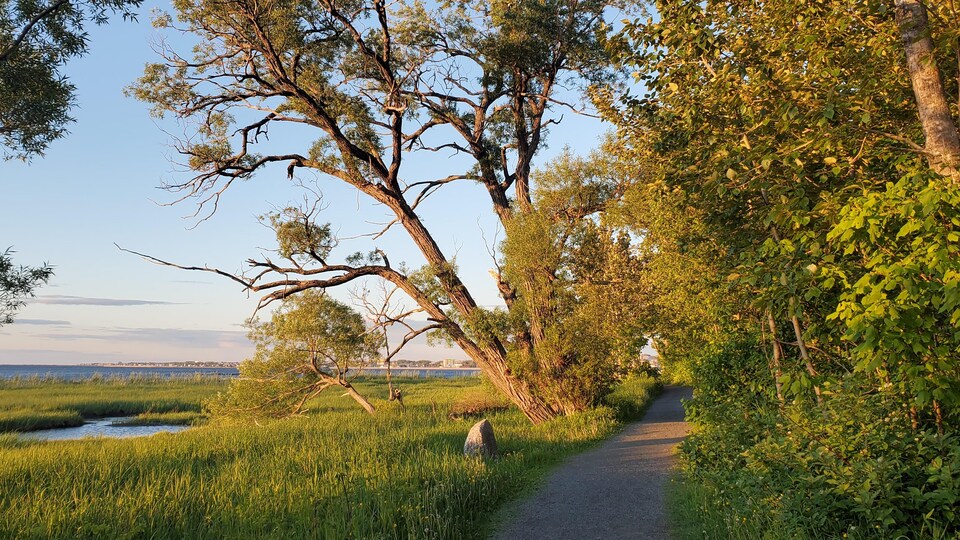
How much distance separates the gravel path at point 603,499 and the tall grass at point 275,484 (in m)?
0.59

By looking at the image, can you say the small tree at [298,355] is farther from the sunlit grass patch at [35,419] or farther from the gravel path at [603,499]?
the sunlit grass patch at [35,419]

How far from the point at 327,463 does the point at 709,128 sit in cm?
890

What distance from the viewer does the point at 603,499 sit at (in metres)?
8.91

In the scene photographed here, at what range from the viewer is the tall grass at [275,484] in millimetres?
6762

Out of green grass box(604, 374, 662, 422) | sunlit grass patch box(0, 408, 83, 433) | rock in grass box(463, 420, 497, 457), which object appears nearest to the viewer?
rock in grass box(463, 420, 497, 457)

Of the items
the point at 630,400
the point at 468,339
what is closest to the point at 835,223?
the point at 468,339

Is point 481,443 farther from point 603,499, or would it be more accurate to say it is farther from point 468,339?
point 468,339

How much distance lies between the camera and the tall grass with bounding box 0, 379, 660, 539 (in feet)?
22.2

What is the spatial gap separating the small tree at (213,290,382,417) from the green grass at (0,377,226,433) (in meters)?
14.3

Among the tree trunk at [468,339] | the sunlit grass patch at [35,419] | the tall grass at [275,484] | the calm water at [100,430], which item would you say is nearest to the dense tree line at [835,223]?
the tall grass at [275,484]

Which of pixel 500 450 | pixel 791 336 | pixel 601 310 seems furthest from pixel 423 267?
pixel 791 336

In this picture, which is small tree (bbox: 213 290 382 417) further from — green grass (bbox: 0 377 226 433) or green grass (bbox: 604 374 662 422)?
green grass (bbox: 0 377 226 433)

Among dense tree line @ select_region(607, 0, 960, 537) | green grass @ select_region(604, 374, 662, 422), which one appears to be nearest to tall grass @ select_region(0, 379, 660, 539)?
dense tree line @ select_region(607, 0, 960, 537)

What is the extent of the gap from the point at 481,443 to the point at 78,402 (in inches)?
1270
